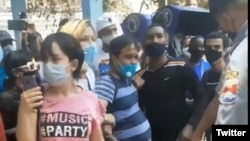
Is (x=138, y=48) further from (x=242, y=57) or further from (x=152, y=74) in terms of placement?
(x=242, y=57)

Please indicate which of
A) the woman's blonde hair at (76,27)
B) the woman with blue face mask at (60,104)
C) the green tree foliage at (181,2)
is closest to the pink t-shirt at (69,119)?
the woman with blue face mask at (60,104)

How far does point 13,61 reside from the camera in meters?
1.87

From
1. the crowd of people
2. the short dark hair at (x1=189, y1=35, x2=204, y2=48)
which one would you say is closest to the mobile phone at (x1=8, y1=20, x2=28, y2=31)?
the crowd of people

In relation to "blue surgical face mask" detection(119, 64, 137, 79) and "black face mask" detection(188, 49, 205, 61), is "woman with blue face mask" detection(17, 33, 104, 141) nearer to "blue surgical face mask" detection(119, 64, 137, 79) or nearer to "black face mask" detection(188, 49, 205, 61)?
"blue surgical face mask" detection(119, 64, 137, 79)

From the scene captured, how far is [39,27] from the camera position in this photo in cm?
191

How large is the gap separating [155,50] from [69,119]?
0.42 m

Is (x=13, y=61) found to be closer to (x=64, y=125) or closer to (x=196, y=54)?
(x=64, y=125)

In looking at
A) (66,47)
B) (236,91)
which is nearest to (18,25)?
(66,47)

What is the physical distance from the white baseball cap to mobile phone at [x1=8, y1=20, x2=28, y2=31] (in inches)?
11.3

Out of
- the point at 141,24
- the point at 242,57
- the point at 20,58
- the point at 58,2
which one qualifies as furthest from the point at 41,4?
the point at 242,57

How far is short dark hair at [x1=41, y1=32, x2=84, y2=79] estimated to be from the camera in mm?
1805

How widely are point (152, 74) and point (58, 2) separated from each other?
463 millimetres

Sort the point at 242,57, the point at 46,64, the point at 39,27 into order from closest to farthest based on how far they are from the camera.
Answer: the point at 242,57, the point at 46,64, the point at 39,27

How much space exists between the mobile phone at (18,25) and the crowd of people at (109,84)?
3cm
